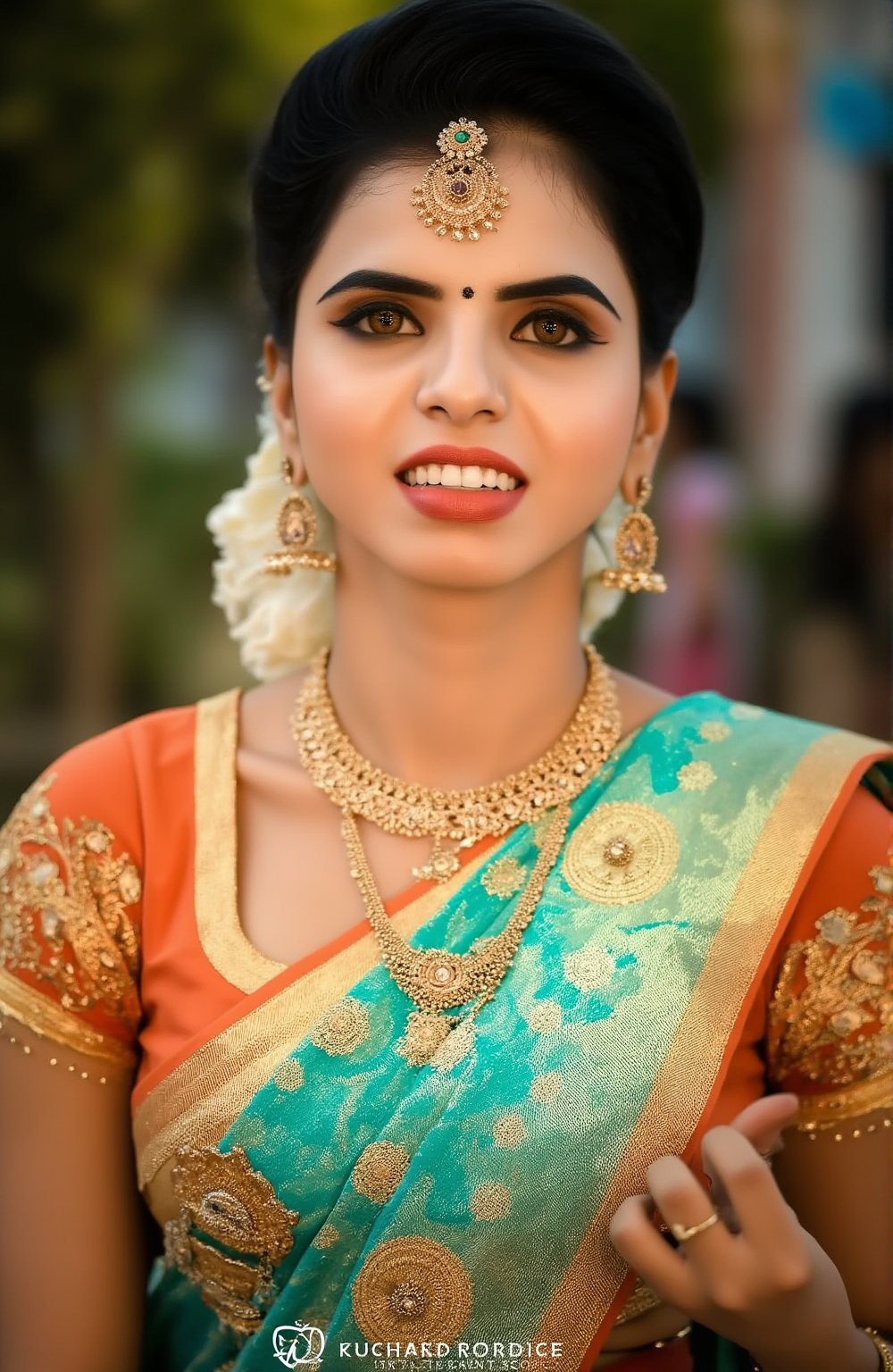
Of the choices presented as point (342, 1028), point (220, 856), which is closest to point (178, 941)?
point (220, 856)

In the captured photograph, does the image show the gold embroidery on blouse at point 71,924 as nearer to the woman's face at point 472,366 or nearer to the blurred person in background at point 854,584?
the woman's face at point 472,366

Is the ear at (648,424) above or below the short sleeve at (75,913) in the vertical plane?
above

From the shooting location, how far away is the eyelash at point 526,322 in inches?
65.9

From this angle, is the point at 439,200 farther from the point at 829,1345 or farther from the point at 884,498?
the point at 884,498

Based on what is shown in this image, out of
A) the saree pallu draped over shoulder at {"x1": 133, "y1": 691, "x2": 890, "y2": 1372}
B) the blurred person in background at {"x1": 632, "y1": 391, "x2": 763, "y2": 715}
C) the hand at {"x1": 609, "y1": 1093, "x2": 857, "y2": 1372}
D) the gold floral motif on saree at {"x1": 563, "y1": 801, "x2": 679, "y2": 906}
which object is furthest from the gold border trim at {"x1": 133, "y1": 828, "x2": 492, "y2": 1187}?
the blurred person in background at {"x1": 632, "y1": 391, "x2": 763, "y2": 715}

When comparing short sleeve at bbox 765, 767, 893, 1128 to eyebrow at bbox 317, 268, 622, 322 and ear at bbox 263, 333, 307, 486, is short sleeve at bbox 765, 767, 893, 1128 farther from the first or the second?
ear at bbox 263, 333, 307, 486

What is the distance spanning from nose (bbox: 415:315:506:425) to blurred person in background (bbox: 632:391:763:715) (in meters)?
2.72

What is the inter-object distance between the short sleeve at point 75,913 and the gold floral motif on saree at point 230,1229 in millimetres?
188

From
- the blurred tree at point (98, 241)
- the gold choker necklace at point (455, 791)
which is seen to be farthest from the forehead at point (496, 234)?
the blurred tree at point (98, 241)

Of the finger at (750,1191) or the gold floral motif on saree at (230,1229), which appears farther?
the gold floral motif on saree at (230,1229)

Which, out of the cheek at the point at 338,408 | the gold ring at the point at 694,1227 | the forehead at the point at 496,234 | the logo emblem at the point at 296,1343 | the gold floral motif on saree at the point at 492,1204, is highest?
the forehead at the point at 496,234

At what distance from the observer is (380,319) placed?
169 centimetres

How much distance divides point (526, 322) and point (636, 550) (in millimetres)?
341

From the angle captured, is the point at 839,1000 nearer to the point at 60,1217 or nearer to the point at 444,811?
the point at 444,811
